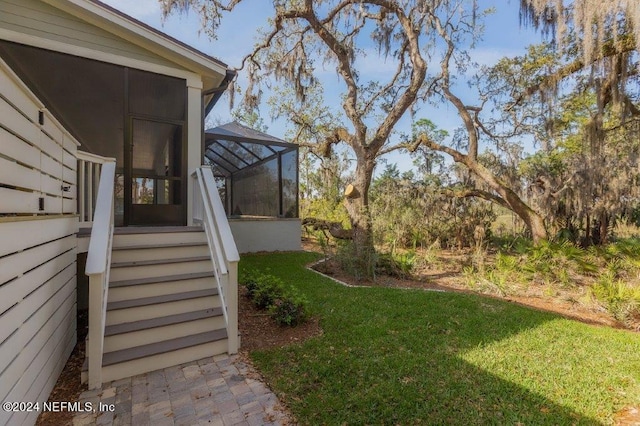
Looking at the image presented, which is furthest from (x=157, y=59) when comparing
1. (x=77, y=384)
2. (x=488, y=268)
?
(x=488, y=268)

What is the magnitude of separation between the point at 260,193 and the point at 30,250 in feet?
22.6

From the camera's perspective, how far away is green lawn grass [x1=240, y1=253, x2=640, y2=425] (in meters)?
2.41

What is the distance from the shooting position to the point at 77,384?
8.94ft

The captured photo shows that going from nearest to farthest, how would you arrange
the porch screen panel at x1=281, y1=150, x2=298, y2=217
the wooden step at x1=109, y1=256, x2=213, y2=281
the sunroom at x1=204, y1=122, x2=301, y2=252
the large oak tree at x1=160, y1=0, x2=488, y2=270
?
the wooden step at x1=109, y1=256, x2=213, y2=281 → the large oak tree at x1=160, y1=0, x2=488, y2=270 → the sunroom at x1=204, y1=122, x2=301, y2=252 → the porch screen panel at x1=281, y1=150, x2=298, y2=217

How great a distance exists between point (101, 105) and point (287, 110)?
8.90 metres

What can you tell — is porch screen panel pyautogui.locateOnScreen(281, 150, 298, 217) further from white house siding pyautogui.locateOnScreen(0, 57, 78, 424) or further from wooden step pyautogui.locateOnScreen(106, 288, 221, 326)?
white house siding pyautogui.locateOnScreen(0, 57, 78, 424)

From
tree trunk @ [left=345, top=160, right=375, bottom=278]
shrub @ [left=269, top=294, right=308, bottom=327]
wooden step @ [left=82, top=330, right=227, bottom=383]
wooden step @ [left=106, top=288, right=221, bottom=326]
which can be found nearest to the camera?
wooden step @ [left=82, top=330, right=227, bottom=383]

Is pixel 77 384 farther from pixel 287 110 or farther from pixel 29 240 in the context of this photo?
pixel 287 110

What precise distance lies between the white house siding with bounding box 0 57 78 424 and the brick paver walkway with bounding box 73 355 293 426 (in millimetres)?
489

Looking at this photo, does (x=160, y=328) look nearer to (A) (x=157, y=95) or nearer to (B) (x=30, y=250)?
(B) (x=30, y=250)

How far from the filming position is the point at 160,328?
10.5ft

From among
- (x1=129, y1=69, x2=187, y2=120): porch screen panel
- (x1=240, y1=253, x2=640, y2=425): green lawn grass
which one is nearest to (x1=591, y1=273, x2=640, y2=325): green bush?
(x1=240, y1=253, x2=640, y2=425): green lawn grass

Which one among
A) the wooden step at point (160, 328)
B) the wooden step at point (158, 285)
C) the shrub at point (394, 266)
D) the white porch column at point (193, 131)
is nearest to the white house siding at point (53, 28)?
the white porch column at point (193, 131)

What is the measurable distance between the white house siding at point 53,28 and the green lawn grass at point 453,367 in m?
5.43
